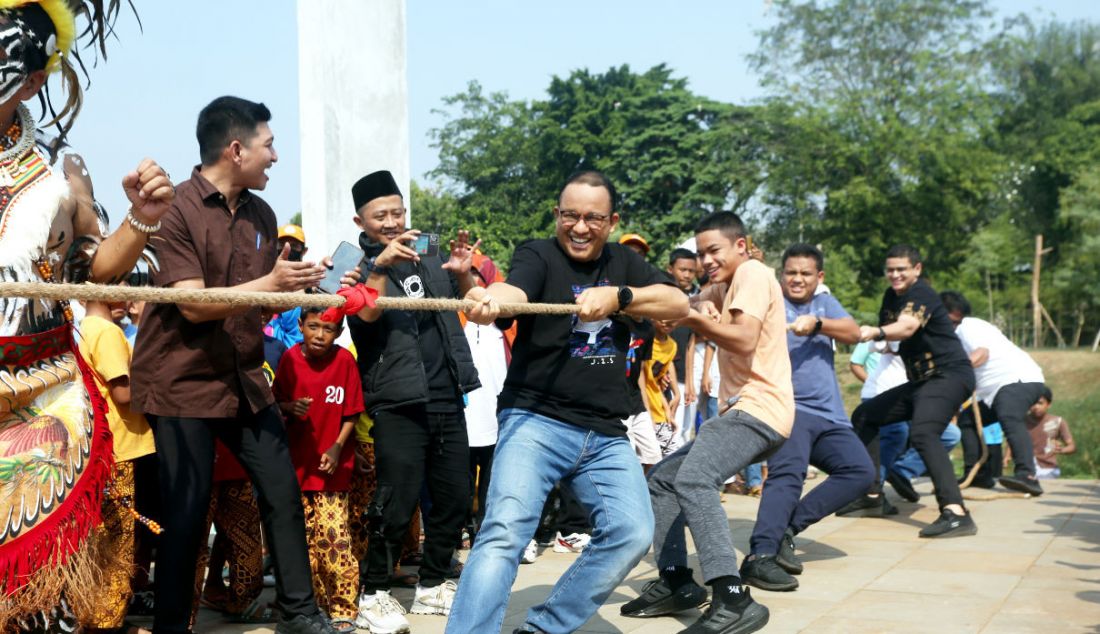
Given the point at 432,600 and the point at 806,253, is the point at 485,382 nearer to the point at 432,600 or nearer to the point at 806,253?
the point at 432,600

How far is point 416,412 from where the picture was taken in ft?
18.2

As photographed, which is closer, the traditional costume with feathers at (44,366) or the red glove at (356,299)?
the traditional costume with feathers at (44,366)

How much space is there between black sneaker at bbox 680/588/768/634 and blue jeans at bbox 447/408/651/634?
939 mm

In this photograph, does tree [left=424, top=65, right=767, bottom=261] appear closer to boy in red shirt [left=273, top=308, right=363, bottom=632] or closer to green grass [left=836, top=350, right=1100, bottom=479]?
green grass [left=836, top=350, right=1100, bottom=479]

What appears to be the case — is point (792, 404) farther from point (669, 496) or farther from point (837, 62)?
point (837, 62)

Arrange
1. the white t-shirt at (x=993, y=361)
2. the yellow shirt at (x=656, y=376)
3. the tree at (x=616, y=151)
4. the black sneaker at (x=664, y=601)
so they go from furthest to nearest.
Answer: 1. the tree at (x=616, y=151)
2. the white t-shirt at (x=993, y=361)
3. the yellow shirt at (x=656, y=376)
4. the black sneaker at (x=664, y=601)

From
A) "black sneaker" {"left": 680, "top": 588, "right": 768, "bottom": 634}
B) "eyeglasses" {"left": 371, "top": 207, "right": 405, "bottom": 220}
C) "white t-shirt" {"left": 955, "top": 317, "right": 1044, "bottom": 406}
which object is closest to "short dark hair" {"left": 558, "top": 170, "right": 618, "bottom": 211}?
"eyeglasses" {"left": 371, "top": 207, "right": 405, "bottom": 220}

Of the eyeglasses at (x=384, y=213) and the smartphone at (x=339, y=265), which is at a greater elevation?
the eyeglasses at (x=384, y=213)

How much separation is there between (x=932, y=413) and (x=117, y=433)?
5.68m

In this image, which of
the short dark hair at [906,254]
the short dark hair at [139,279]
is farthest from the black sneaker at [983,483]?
the short dark hair at [139,279]

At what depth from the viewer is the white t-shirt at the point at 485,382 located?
23.7 feet

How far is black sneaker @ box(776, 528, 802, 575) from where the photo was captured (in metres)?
6.74

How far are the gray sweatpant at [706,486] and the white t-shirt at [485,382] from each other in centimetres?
140

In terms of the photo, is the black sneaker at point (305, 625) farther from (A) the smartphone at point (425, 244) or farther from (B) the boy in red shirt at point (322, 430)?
(A) the smartphone at point (425, 244)
